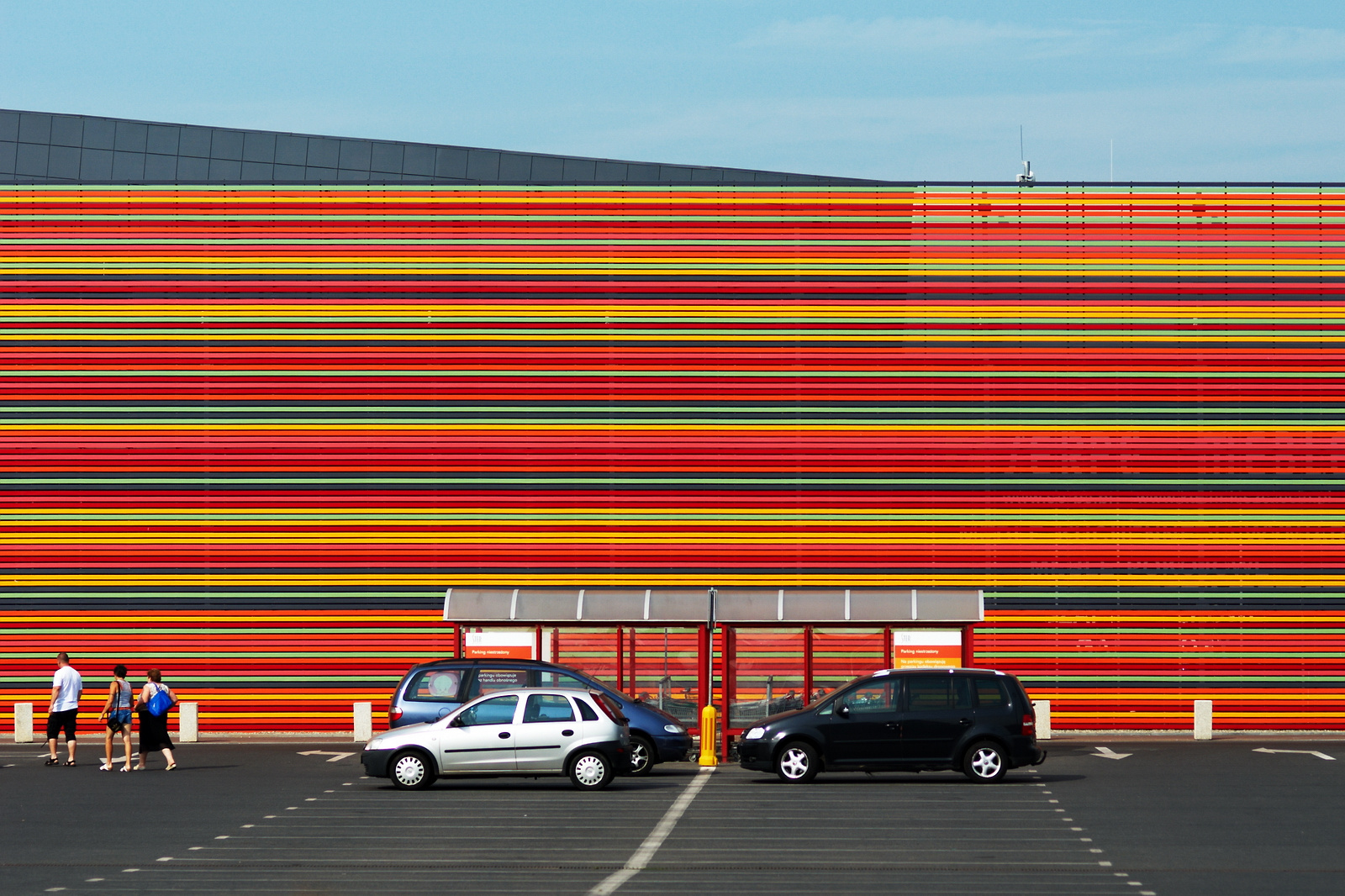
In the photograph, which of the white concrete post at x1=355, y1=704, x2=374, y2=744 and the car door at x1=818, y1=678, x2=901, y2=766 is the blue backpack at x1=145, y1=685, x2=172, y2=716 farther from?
the car door at x1=818, y1=678, x2=901, y2=766

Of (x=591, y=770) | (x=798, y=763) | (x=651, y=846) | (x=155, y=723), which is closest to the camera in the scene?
(x=651, y=846)

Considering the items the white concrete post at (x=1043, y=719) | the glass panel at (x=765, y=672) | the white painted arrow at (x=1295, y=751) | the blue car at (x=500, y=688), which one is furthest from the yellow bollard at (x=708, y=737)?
the white painted arrow at (x=1295, y=751)

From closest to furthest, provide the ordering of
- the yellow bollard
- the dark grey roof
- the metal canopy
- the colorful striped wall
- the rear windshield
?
the rear windshield → the yellow bollard → the metal canopy → the colorful striped wall → the dark grey roof

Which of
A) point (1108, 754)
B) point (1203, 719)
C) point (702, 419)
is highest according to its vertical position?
point (702, 419)

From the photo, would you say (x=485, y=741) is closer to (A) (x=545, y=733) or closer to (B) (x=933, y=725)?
(A) (x=545, y=733)

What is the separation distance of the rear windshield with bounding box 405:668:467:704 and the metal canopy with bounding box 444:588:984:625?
4.58m

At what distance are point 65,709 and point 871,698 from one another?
1240cm

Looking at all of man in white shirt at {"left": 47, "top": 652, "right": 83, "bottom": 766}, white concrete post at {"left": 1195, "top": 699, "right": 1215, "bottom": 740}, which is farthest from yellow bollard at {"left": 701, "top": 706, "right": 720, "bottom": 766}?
man in white shirt at {"left": 47, "top": 652, "right": 83, "bottom": 766}

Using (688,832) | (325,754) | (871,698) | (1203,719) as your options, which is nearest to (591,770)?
(871,698)

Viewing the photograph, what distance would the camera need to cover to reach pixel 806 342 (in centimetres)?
3061

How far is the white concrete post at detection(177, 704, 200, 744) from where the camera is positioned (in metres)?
29.3

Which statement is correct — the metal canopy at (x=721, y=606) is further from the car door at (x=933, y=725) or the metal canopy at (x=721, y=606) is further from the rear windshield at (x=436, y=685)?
the car door at (x=933, y=725)

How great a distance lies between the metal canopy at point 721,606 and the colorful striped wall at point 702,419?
1.96 meters

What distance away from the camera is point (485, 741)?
21.2 meters
